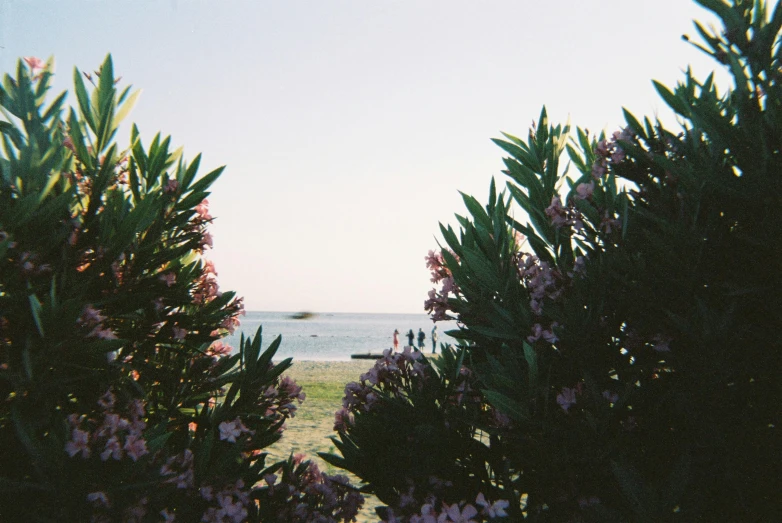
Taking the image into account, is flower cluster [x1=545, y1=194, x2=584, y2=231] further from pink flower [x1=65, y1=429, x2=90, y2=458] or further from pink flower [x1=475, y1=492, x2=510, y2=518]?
pink flower [x1=65, y1=429, x2=90, y2=458]

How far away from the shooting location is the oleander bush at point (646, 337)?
1.54 meters

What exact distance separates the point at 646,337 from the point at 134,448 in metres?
1.61

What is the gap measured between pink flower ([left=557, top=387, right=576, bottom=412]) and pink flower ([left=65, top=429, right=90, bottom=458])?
1.42m

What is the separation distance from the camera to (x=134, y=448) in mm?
1689

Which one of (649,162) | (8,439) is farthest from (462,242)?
(8,439)

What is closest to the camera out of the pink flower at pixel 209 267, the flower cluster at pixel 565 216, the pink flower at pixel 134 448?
the pink flower at pixel 134 448

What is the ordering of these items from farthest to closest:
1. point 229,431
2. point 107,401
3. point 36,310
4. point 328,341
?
point 328,341
point 229,431
point 107,401
point 36,310

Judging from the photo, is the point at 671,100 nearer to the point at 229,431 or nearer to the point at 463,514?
the point at 463,514

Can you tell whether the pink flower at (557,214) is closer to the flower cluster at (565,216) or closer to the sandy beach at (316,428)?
the flower cluster at (565,216)

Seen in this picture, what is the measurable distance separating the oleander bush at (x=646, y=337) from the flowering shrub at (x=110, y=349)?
51 cm

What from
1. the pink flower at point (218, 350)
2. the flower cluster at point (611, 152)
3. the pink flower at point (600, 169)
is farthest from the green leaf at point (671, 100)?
the pink flower at point (218, 350)

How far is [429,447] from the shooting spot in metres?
2.02

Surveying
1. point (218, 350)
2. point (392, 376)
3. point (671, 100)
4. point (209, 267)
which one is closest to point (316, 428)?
point (218, 350)

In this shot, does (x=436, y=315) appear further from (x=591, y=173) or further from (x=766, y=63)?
(x=766, y=63)
